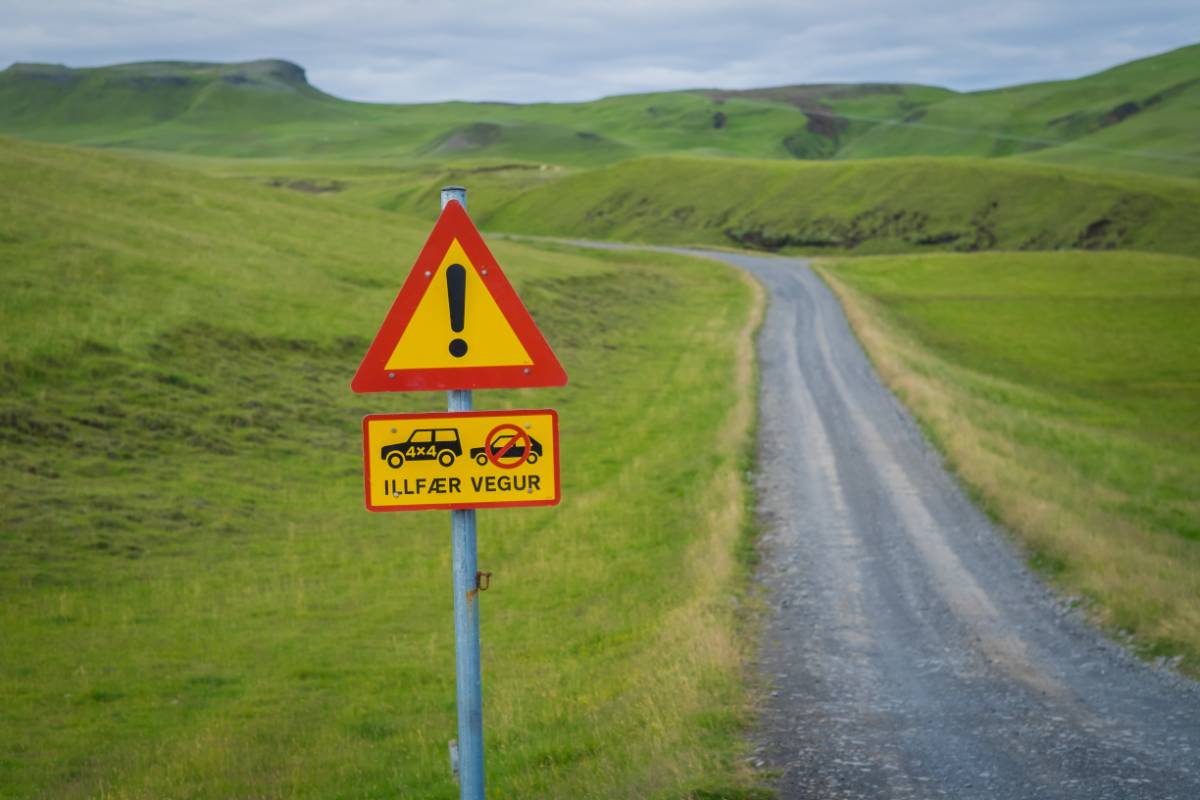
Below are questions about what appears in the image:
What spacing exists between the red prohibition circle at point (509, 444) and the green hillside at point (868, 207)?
307 feet

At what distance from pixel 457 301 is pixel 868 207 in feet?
343

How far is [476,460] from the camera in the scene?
189 inches

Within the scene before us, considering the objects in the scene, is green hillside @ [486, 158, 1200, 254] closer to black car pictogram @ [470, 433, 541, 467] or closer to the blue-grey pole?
black car pictogram @ [470, 433, 541, 467]

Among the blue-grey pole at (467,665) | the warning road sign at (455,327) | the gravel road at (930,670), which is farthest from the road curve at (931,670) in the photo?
the warning road sign at (455,327)

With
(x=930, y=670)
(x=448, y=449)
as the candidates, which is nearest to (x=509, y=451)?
(x=448, y=449)

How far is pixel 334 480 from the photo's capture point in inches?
938

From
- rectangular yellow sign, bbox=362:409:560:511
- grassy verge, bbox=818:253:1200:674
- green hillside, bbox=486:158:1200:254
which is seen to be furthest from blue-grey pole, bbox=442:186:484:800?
green hillside, bbox=486:158:1200:254

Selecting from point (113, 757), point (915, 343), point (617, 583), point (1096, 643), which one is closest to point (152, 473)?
point (617, 583)

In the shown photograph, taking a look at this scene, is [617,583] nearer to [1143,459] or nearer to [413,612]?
[413,612]

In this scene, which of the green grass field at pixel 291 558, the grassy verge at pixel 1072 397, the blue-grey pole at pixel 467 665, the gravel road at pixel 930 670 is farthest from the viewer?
the grassy verge at pixel 1072 397

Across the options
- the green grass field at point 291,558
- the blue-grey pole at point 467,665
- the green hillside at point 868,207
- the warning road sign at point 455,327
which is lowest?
the green grass field at point 291,558

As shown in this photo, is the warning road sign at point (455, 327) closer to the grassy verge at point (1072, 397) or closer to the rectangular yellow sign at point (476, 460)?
the rectangular yellow sign at point (476, 460)

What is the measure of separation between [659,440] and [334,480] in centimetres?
858

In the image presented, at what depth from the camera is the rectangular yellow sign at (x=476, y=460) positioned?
479cm
